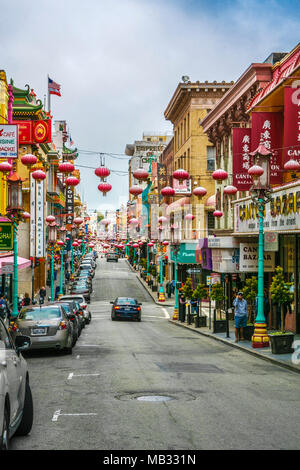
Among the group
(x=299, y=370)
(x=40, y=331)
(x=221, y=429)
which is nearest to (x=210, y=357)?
(x=299, y=370)

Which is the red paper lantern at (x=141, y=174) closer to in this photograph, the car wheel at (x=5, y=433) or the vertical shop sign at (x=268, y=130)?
the vertical shop sign at (x=268, y=130)

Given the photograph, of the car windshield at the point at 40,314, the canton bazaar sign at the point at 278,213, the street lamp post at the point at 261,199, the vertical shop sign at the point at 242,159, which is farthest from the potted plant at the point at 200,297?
the car windshield at the point at 40,314

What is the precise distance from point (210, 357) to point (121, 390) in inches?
277

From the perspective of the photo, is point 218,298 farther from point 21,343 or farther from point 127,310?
point 21,343

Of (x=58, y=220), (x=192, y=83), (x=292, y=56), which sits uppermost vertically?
(x=192, y=83)

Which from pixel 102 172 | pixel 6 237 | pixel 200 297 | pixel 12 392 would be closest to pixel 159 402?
pixel 12 392

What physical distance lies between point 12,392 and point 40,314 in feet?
37.8

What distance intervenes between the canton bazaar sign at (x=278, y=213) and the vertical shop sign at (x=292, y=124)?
1.35m

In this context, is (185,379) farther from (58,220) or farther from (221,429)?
(58,220)

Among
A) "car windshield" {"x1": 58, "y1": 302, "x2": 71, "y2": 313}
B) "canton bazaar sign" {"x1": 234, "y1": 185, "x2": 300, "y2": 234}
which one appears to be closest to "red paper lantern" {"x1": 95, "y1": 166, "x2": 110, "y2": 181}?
"canton bazaar sign" {"x1": 234, "y1": 185, "x2": 300, "y2": 234}

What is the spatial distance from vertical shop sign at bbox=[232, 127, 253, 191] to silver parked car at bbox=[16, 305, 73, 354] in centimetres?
1218

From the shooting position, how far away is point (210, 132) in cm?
4441

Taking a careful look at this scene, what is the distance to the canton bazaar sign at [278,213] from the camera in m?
Result: 21.8

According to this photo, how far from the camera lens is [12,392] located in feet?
25.1
